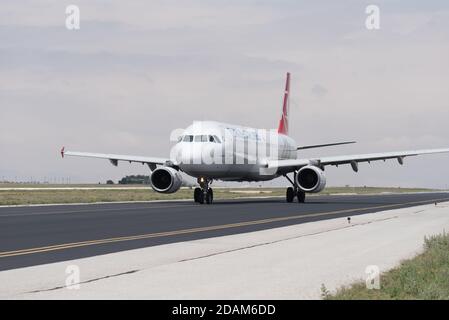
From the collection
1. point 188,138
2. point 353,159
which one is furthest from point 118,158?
point 353,159

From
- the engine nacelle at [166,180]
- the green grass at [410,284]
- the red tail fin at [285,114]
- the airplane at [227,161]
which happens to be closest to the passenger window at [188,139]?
the airplane at [227,161]

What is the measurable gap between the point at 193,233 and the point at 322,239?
153 inches

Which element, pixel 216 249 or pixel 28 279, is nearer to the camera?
pixel 28 279

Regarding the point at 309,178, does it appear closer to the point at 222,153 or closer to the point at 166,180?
the point at 222,153

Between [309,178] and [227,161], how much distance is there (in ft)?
16.7

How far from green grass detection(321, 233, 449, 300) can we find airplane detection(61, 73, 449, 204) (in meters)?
27.0

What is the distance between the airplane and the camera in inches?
1607

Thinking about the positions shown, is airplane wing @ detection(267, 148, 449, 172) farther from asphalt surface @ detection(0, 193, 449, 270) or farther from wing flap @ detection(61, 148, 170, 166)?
asphalt surface @ detection(0, 193, 449, 270)

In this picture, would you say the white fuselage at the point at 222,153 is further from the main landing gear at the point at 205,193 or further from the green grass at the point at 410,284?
the green grass at the point at 410,284

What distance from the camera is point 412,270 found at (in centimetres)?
1221

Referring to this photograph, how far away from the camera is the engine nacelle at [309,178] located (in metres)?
43.5
